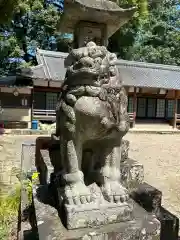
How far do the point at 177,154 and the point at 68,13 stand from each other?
9.92 meters

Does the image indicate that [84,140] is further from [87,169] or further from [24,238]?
[24,238]

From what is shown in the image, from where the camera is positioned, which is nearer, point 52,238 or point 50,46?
point 52,238

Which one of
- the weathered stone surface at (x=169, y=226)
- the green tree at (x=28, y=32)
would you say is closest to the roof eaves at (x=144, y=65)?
the green tree at (x=28, y=32)

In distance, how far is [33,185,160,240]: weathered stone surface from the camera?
1665 mm

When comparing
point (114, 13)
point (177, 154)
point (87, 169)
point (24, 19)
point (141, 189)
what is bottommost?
point (177, 154)

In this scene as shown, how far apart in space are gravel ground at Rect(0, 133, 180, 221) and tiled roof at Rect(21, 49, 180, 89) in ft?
14.9

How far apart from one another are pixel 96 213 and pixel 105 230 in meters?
0.13

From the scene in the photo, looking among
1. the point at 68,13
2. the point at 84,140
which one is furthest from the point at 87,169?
the point at 68,13

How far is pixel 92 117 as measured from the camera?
179 centimetres

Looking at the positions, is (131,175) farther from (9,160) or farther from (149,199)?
(9,160)

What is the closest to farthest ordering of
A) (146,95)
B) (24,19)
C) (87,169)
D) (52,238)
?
(52,238) → (87,169) → (146,95) → (24,19)

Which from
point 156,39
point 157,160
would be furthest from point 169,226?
point 156,39

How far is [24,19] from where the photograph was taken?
2081 cm

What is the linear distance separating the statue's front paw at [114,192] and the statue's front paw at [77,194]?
0.46 feet
